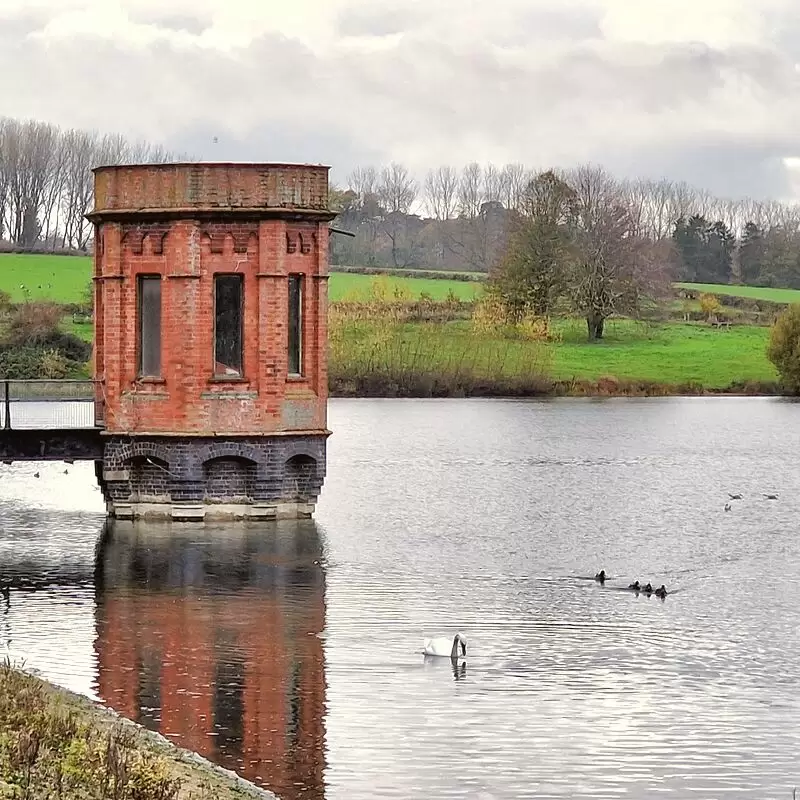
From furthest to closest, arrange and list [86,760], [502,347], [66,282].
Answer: [66,282]
[502,347]
[86,760]

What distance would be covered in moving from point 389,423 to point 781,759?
5427 cm

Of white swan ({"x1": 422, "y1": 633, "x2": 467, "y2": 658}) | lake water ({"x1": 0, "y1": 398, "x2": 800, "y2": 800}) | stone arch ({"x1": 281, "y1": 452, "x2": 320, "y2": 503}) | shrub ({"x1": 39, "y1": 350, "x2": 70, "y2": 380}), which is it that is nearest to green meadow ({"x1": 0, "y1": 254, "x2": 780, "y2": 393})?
shrub ({"x1": 39, "y1": 350, "x2": 70, "y2": 380})

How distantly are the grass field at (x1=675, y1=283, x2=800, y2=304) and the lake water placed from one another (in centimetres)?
7437

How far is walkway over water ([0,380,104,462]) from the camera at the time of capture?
3428 centimetres

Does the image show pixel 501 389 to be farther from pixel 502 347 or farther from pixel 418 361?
pixel 418 361


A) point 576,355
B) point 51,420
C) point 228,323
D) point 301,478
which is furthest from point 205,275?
point 576,355

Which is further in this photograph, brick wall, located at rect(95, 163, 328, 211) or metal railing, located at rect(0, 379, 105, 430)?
metal railing, located at rect(0, 379, 105, 430)

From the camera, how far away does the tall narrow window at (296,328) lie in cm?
3438

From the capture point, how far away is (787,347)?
88.4 meters

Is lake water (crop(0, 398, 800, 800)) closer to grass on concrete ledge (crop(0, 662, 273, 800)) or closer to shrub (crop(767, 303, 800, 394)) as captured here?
grass on concrete ledge (crop(0, 662, 273, 800))

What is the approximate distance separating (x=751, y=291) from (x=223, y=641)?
106 meters

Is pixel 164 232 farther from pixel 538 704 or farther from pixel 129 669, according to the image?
pixel 538 704

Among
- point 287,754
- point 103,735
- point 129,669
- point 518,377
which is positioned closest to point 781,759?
point 287,754

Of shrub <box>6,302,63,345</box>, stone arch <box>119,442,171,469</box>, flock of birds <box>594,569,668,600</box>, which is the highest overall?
shrub <box>6,302,63,345</box>
